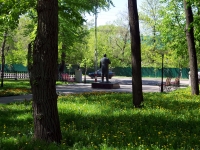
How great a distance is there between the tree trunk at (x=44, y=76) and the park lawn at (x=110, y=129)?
336 millimetres

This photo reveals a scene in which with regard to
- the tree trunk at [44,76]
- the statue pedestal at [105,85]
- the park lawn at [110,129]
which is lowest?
the park lawn at [110,129]

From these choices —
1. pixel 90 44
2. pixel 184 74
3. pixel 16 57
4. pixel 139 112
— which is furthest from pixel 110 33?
pixel 139 112

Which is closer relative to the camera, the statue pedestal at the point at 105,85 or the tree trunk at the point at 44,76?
the tree trunk at the point at 44,76

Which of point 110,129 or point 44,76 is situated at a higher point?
point 44,76

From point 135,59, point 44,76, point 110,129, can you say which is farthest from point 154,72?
point 44,76

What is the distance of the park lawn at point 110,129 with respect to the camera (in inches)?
211

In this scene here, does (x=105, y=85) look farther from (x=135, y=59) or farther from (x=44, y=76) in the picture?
(x=44, y=76)

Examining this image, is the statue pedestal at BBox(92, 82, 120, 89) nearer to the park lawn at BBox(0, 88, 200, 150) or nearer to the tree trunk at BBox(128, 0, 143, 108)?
the tree trunk at BBox(128, 0, 143, 108)

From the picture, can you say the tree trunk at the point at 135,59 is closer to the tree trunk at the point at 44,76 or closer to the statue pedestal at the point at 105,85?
the tree trunk at the point at 44,76

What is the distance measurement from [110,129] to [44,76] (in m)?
2.43

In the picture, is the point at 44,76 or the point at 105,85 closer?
the point at 44,76

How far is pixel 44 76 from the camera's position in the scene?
5398mm

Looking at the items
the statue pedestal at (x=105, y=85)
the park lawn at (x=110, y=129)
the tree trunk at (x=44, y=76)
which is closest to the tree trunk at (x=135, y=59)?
the park lawn at (x=110, y=129)

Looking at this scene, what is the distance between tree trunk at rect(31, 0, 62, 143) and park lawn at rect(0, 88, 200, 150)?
1.10 feet
